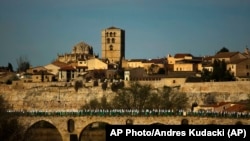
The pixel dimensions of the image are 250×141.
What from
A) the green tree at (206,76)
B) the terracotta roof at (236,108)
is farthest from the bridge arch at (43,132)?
the green tree at (206,76)

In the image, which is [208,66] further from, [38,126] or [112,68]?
[38,126]

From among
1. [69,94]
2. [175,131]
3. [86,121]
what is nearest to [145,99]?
[86,121]

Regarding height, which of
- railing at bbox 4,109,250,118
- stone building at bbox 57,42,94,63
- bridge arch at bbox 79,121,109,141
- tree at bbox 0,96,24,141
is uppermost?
stone building at bbox 57,42,94,63

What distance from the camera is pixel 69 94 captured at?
70250 mm

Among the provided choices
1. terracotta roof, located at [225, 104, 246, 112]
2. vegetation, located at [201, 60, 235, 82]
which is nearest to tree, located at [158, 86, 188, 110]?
vegetation, located at [201, 60, 235, 82]

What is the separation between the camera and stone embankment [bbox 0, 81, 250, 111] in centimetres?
6056

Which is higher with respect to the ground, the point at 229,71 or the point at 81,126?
the point at 229,71

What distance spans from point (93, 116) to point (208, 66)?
110 ft

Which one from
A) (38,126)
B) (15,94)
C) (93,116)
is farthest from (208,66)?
(93,116)

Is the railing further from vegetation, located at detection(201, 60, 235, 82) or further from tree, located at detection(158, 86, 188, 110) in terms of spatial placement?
vegetation, located at detection(201, 60, 235, 82)

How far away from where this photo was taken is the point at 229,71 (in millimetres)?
67625

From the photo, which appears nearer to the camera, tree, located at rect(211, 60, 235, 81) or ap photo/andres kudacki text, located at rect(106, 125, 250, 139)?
ap photo/andres kudacki text, located at rect(106, 125, 250, 139)

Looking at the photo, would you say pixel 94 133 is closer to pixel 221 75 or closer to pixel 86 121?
pixel 86 121

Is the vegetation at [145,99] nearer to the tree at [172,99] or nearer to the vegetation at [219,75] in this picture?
the tree at [172,99]
